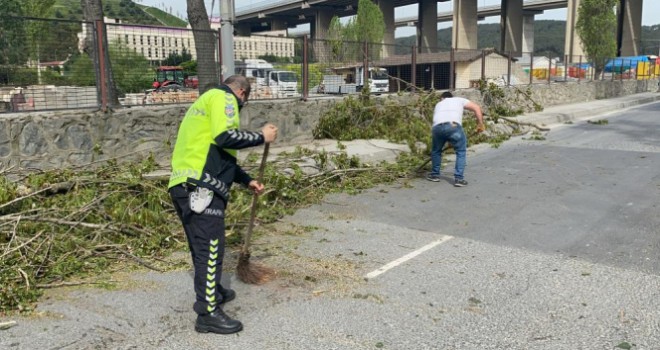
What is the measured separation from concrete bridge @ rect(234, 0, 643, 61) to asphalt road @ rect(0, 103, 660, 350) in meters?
47.4

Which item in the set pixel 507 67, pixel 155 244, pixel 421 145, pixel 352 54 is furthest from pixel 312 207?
pixel 507 67

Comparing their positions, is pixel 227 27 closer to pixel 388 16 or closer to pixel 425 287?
pixel 425 287

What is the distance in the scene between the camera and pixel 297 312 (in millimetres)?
4266

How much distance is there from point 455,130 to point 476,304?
503 centimetres

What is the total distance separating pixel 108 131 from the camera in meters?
9.31

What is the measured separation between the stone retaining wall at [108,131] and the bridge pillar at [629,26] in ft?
185

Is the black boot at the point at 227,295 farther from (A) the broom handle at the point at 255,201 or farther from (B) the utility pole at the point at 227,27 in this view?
(B) the utility pole at the point at 227,27

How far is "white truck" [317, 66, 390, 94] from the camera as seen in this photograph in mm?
13570

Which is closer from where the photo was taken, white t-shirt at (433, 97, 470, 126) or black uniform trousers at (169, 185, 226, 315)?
black uniform trousers at (169, 185, 226, 315)

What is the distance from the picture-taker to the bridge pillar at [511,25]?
74750 mm

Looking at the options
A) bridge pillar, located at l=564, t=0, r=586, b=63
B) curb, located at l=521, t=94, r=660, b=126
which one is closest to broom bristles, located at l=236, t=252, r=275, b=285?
curb, located at l=521, t=94, r=660, b=126

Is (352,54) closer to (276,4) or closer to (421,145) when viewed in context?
(421,145)

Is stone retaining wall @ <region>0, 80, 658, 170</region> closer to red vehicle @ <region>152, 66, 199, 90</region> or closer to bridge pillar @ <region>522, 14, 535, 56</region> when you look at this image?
red vehicle @ <region>152, 66, 199, 90</region>

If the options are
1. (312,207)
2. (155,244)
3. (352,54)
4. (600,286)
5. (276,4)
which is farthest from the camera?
(276,4)
